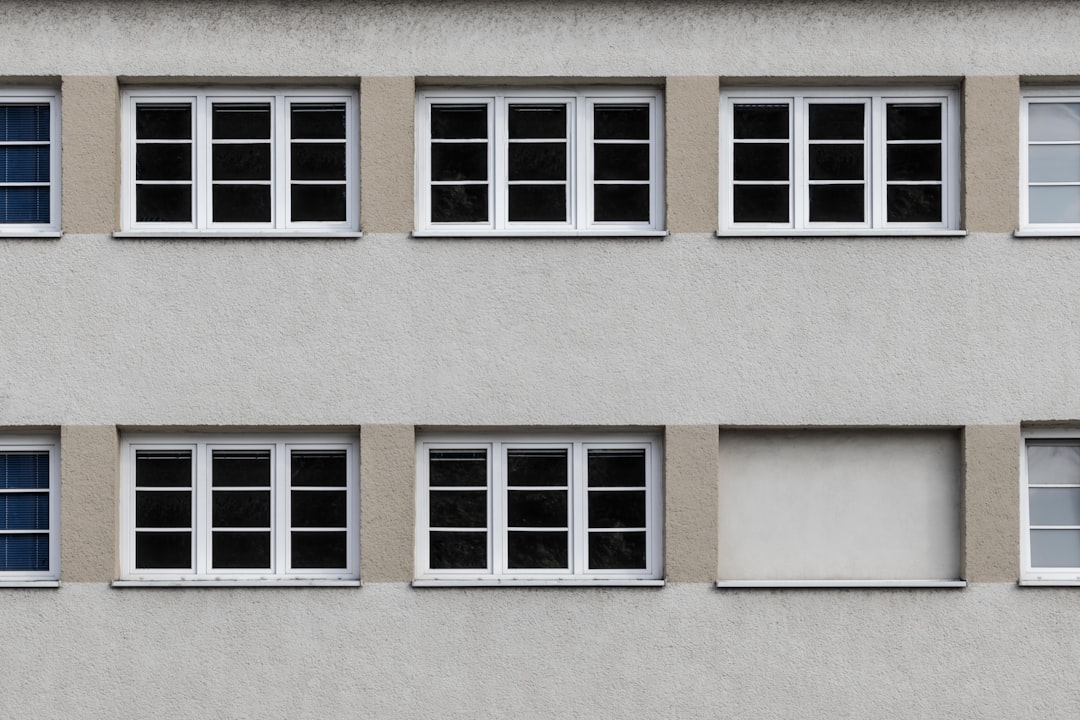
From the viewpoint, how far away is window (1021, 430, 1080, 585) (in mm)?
11820

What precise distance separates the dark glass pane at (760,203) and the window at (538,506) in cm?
212

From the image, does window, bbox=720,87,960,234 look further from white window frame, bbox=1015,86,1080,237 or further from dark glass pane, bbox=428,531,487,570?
dark glass pane, bbox=428,531,487,570

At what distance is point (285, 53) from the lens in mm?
11781

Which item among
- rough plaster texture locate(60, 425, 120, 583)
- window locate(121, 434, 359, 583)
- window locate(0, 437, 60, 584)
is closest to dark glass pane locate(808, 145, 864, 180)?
window locate(121, 434, 359, 583)

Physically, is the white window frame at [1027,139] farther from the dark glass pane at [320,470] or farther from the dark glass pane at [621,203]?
the dark glass pane at [320,470]

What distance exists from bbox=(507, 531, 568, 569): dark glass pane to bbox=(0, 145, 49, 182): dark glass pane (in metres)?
5.11

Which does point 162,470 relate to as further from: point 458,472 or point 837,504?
point 837,504

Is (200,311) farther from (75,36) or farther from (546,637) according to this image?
(546,637)

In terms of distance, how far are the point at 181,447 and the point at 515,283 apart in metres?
3.17

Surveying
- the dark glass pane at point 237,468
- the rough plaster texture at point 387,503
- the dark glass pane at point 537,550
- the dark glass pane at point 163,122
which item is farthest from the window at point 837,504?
the dark glass pane at point 163,122

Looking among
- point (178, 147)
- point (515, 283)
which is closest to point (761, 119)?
point (515, 283)

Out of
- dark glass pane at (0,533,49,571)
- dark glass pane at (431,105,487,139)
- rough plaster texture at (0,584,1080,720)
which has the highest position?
dark glass pane at (431,105,487,139)

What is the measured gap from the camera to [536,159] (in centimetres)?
1206

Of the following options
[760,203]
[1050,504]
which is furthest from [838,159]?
[1050,504]
